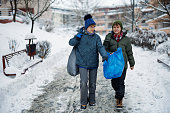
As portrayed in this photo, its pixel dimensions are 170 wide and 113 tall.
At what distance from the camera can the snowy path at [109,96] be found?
338 centimetres

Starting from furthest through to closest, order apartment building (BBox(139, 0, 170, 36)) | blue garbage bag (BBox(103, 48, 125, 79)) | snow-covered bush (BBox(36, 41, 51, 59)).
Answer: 1. apartment building (BBox(139, 0, 170, 36))
2. snow-covered bush (BBox(36, 41, 51, 59))
3. blue garbage bag (BBox(103, 48, 125, 79))

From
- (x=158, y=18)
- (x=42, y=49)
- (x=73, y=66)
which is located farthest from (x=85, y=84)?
(x=158, y=18)

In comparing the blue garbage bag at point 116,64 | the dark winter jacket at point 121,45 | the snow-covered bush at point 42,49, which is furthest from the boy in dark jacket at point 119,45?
the snow-covered bush at point 42,49

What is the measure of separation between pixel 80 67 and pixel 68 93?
53.4 inches

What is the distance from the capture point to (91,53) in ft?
10.9

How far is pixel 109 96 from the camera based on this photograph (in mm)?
4094

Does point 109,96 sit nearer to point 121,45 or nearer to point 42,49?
point 121,45

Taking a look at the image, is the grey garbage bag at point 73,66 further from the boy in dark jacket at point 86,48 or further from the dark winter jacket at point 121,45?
the dark winter jacket at point 121,45

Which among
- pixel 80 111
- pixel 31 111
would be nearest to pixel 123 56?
pixel 80 111

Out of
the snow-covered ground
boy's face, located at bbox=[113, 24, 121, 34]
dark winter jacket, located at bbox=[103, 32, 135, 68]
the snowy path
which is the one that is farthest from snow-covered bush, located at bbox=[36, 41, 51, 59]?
boy's face, located at bbox=[113, 24, 121, 34]

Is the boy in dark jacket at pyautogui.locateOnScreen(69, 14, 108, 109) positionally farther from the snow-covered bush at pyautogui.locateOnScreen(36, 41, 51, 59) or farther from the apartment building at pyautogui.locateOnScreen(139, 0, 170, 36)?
the apartment building at pyautogui.locateOnScreen(139, 0, 170, 36)

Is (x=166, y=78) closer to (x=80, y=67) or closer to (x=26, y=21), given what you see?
(x=80, y=67)

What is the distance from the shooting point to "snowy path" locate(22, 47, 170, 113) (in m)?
3.38

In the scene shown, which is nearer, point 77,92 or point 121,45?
point 121,45
